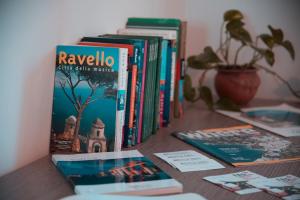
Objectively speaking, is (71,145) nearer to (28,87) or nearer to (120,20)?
(28,87)

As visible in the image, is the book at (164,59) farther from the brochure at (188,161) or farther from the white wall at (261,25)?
the white wall at (261,25)

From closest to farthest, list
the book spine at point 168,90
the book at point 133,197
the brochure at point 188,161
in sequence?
the book at point 133,197 < the brochure at point 188,161 < the book spine at point 168,90

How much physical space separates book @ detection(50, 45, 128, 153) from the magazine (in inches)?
14.3

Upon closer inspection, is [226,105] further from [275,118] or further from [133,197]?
[133,197]

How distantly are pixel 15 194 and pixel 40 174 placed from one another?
0.11 metres

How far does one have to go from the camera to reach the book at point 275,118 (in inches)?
54.8

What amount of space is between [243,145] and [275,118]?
38 cm

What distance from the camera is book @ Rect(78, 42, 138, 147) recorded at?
1.10 meters

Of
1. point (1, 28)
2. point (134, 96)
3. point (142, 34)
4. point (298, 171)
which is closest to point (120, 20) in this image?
point (142, 34)

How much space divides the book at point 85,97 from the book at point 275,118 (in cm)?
57

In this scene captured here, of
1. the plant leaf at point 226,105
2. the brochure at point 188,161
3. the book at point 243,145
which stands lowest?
the brochure at point 188,161

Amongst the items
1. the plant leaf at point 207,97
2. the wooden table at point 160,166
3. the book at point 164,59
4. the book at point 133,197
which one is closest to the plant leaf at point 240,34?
the plant leaf at point 207,97

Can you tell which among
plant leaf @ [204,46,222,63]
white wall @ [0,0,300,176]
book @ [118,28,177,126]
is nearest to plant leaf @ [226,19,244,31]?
plant leaf @ [204,46,222,63]

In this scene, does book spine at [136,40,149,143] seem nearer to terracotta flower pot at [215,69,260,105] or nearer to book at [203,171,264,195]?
book at [203,171,264,195]
